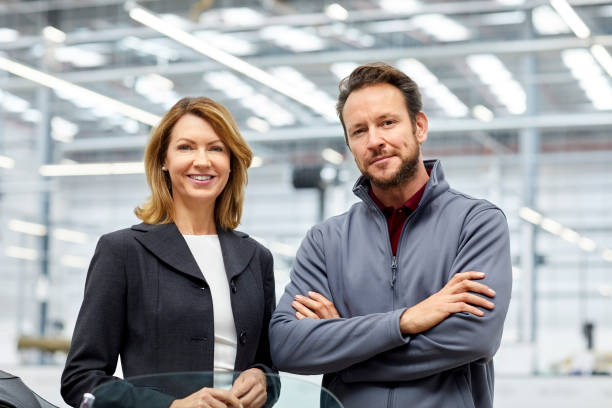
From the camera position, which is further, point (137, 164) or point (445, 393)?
point (137, 164)

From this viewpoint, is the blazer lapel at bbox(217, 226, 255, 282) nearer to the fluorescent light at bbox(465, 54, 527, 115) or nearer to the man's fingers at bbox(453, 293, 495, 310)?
the man's fingers at bbox(453, 293, 495, 310)

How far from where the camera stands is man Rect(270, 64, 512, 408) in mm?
2004

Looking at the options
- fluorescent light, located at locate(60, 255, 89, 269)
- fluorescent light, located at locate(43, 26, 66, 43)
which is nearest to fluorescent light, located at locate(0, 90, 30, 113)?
fluorescent light, located at locate(43, 26, 66, 43)

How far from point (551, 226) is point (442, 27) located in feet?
8.39

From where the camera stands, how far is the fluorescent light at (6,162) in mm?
11445

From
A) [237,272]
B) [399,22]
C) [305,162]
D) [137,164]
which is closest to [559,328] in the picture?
[305,162]

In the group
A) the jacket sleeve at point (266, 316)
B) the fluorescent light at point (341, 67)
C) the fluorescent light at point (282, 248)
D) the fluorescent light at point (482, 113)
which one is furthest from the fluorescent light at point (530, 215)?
the jacket sleeve at point (266, 316)

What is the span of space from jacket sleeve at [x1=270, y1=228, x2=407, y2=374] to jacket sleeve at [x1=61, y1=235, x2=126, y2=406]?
38 centimetres

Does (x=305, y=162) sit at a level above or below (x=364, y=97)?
above

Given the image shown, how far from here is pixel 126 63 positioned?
10961 mm

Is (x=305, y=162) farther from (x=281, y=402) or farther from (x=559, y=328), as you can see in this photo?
(x=281, y=402)

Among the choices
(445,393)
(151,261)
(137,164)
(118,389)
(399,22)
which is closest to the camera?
(118,389)

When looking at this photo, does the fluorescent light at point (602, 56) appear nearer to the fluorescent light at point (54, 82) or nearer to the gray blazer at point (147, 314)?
the fluorescent light at point (54, 82)

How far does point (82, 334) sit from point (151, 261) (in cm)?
24
